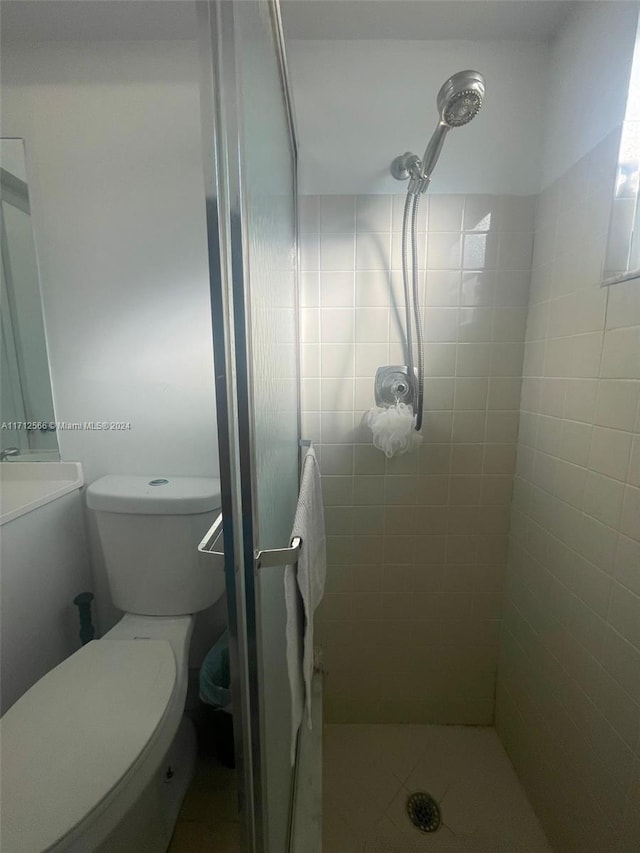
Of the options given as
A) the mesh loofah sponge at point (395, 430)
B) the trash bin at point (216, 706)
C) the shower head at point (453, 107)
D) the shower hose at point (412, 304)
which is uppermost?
the shower head at point (453, 107)

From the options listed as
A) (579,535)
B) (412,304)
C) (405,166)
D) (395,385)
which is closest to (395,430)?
(395,385)

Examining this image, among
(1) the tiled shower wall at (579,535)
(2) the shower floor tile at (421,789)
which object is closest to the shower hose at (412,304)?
(1) the tiled shower wall at (579,535)

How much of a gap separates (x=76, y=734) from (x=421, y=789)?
101 centimetres

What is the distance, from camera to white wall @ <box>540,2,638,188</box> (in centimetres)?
73

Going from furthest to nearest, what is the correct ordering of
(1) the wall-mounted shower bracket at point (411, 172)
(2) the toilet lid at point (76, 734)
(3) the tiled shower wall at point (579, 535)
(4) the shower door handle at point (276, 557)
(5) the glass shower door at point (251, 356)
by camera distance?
(1) the wall-mounted shower bracket at point (411, 172) → (3) the tiled shower wall at point (579, 535) → (2) the toilet lid at point (76, 734) → (4) the shower door handle at point (276, 557) → (5) the glass shower door at point (251, 356)

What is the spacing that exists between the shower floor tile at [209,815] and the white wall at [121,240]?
0.97m

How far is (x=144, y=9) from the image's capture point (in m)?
0.86

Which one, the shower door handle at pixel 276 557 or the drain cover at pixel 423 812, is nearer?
the shower door handle at pixel 276 557

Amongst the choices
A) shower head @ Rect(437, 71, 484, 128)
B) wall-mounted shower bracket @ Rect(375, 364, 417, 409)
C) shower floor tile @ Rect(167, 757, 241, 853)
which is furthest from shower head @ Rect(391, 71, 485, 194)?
shower floor tile @ Rect(167, 757, 241, 853)

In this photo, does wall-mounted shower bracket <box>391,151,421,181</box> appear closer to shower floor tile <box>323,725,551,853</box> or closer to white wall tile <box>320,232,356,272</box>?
white wall tile <box>320,232,356,272</box>

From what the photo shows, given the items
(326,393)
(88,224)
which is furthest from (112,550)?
(88,224)

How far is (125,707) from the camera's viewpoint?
2.46 feet

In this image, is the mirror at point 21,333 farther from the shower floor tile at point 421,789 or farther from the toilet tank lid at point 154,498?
the shower floor tile at point 421,789

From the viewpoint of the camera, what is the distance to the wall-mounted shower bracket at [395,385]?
3.32 feet
